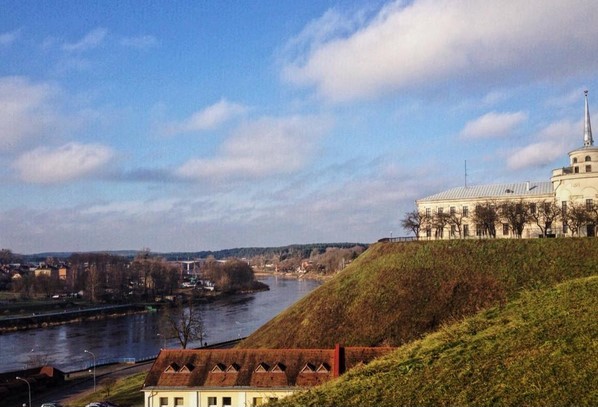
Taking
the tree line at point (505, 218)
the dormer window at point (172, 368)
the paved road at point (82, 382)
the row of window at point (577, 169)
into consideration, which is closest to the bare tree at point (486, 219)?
the tree line at point (505, 218)

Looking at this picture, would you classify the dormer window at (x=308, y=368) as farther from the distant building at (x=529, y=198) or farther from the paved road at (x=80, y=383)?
the distant building at (x=529, y=198)

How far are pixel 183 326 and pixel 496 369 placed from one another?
4713 cm

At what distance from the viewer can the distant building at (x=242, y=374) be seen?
27.8 meters

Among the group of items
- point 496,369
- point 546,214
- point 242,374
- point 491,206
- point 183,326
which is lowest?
point 183,326

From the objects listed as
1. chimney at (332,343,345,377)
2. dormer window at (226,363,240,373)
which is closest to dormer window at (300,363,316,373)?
chimney at (332,343,345,377)

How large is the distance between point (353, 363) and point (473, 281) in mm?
17988

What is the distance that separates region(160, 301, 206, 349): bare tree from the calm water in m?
1.18

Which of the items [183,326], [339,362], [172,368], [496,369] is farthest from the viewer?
[183,326]

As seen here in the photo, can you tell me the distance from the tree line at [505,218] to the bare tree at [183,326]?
25017mm

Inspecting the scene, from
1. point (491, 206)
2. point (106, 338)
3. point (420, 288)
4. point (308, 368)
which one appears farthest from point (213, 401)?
point (106, 338)

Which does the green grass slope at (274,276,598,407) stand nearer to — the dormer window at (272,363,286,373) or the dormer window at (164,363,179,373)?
the dormer window at (272,363,286,373)

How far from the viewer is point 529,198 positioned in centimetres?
5353

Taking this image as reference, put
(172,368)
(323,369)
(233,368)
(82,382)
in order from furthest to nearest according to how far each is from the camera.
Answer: (82,382) → (172,368) → (233,368) → (323,369)

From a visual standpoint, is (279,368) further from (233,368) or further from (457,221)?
(457,221)
